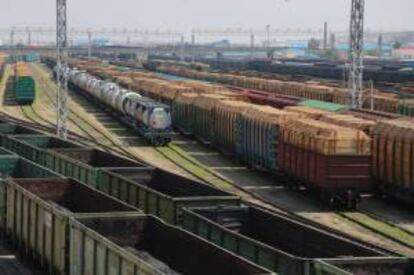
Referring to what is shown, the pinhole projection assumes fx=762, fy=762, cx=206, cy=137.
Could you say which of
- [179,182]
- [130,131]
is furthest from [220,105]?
[179,182]

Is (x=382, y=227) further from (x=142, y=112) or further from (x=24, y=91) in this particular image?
(x=24, y=91)

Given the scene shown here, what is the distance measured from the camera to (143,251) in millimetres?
18500

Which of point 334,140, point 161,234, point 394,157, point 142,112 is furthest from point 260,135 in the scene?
point 161,234

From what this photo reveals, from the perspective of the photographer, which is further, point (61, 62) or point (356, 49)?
point (356, 49)

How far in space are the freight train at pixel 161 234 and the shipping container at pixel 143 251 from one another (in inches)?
0.9

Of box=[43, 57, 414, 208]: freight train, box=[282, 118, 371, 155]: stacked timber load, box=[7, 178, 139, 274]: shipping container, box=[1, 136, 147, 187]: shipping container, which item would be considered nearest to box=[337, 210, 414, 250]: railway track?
box=[43, 57, 414, 208]: freight train

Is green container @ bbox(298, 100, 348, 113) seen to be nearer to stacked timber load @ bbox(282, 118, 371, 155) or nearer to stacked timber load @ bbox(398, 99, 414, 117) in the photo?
stacked timber load @ bbox(398, 99, 414, 117)

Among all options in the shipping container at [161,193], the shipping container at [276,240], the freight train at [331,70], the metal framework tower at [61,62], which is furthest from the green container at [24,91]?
the shipping container at [276,240]

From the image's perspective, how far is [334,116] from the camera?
40.0 m

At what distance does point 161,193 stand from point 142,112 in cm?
3391

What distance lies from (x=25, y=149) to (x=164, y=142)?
21238 mm

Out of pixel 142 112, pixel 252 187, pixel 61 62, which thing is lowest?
pixel 252 187

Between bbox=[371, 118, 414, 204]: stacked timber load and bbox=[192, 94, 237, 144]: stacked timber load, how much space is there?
703 inches

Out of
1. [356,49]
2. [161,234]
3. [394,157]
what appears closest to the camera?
[161,234]
